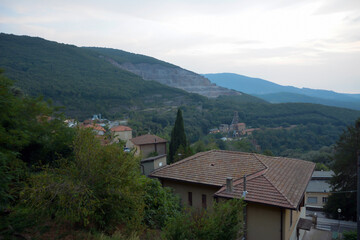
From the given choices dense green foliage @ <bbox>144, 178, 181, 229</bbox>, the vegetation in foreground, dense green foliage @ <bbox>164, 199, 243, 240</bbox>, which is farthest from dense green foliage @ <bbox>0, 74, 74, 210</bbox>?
dense green foliage @ <bbox>164, 199, 243, 240</bbox>

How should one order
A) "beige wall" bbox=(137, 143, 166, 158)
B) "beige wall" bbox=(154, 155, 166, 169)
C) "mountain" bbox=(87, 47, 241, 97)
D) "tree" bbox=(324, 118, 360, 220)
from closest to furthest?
"beige wall" bbox=(154, 155, 166, 169), "tree" bbox=(324, 118, 360, 220), "beige wall" bbox=(137, 143, 166, 158), "mountain" bbox=(87, 47, 241, 97)

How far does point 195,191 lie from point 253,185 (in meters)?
2.90

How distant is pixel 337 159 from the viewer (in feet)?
76.3

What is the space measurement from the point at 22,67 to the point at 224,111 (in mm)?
60641

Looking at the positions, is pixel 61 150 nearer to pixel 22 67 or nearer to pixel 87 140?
pixel 87 140

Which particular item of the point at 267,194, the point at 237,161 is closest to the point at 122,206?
the point at 267,194

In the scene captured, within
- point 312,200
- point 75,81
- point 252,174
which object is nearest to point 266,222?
point 252,174

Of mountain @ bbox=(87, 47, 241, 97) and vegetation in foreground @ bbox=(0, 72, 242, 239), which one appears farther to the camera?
mountain @ bbox=(87, 47, 241, 97)

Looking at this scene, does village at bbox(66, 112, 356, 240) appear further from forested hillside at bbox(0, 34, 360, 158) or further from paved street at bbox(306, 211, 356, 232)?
forested hillside at bbox(0, 34, 360, 158)

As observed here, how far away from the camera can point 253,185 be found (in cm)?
1039

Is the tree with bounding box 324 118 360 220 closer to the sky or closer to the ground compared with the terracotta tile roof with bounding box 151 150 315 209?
closer to the ground

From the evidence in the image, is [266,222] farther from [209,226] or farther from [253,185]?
[209,226]

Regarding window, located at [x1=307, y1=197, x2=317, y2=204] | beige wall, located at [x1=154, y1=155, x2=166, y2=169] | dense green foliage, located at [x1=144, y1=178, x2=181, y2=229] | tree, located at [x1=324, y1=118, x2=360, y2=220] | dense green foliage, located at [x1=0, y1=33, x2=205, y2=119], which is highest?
dense green foliage, located at [x1=0, y1=33, x2=205, y2=119]

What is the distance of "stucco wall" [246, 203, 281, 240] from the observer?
9.40 m
